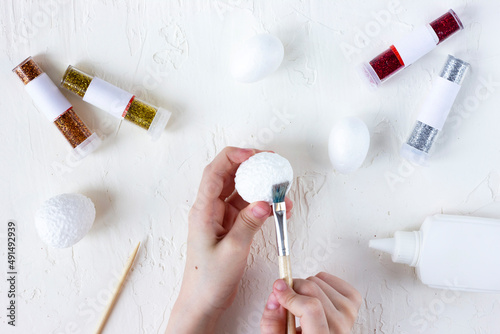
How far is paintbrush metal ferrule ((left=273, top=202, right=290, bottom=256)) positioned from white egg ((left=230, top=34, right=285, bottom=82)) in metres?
0.25

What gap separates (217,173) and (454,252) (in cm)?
42

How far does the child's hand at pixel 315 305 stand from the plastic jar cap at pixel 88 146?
1.38 ft

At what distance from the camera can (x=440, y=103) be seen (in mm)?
749

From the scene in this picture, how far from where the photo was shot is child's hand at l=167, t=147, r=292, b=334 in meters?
0.70

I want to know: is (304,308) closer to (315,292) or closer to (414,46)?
→ (315,292)

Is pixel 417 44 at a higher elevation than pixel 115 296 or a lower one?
higher

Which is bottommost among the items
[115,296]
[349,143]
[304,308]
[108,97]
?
[115,296]

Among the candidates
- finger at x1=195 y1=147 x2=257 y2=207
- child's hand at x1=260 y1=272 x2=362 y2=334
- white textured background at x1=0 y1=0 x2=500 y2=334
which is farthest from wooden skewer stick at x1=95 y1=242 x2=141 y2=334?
child's hand at x1=260 y1=272 x2=362 y2=334

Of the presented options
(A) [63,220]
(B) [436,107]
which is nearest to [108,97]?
(A) [63,220]

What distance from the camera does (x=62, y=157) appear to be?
80 cm

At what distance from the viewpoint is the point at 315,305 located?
0.58 m

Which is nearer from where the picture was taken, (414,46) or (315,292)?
(315,292)

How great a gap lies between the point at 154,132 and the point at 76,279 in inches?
12.2

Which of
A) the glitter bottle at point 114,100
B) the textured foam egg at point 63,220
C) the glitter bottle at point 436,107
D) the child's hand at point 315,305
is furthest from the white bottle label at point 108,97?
the glitter bottle at point 436,107
